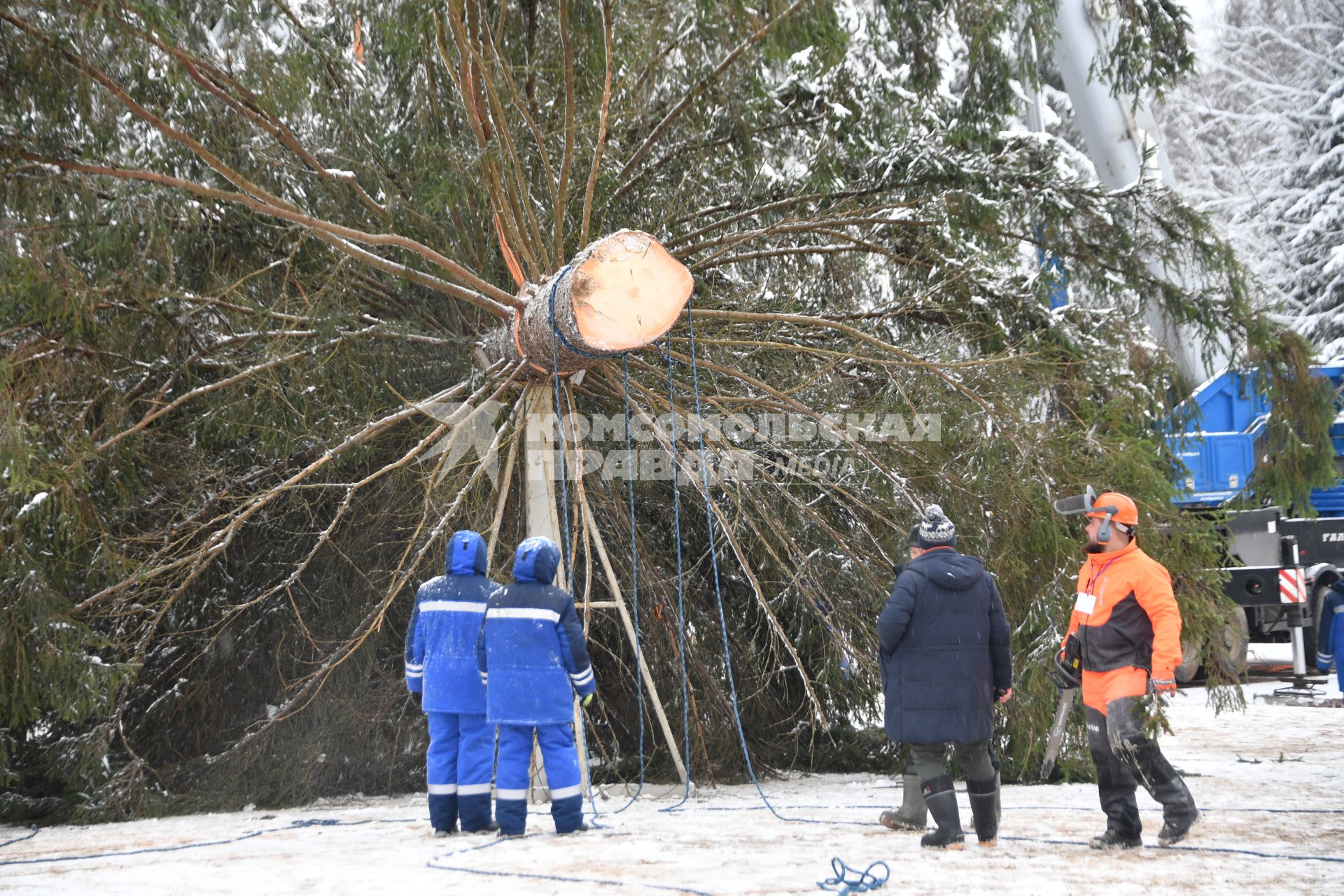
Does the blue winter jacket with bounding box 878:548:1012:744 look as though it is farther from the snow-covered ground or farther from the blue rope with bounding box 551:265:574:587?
the blue rope with bounding box 551:265:574:587

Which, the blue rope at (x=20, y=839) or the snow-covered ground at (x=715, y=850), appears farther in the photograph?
the blue rope at (x=20, y=839)

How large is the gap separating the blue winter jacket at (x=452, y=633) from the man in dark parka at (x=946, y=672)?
5.63 ft

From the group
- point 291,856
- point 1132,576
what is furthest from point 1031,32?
point 291,856

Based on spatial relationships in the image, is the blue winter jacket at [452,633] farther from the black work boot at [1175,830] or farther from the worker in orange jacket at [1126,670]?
the black work boot at [1175,830]

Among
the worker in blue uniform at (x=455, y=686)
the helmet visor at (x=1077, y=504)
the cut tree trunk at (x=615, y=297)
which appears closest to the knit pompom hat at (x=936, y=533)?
the helmet visor at (x=1077, y=504)

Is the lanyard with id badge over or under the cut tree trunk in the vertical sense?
under

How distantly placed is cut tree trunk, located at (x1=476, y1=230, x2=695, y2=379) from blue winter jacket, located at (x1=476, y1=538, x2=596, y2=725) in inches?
34.7

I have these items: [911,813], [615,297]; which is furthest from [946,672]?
[615,297]

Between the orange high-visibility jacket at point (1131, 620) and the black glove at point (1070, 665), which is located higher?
the orange high-visibility jacket at point (1131, 620)

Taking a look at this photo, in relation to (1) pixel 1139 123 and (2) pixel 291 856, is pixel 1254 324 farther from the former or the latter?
(1) pixel 1139 123

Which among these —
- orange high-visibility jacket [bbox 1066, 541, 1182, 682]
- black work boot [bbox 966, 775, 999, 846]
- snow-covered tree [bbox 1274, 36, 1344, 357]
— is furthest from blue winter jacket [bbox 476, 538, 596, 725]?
snow-covered tree [bbox 1274, 36, 1344, 357]

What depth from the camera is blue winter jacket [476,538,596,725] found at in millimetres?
4574

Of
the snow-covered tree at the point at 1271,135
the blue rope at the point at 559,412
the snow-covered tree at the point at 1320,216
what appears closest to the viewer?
the blue rope at the point at 559,412

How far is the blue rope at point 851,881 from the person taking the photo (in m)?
3.42
